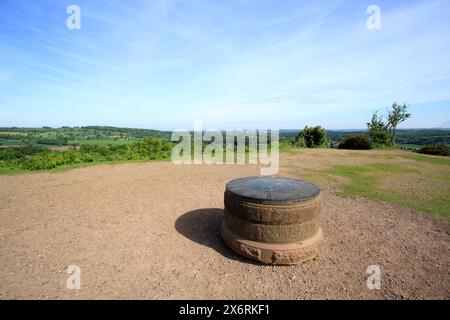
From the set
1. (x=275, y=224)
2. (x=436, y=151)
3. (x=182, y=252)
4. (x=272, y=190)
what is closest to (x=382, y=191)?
(x=272, y=190)

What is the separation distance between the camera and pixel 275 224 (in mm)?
4410

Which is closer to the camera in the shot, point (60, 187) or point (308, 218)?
point (308, 218)

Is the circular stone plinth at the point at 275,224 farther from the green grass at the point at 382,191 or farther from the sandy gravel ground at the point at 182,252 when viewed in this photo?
the green grass at the point at 382,191

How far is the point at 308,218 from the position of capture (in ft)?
15.1

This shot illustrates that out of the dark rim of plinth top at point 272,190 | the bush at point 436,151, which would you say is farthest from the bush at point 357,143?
the dark rim of plinth top at point 272,190

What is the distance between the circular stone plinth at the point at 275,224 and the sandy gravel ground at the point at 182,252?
233mm

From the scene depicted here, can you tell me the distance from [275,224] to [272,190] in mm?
767

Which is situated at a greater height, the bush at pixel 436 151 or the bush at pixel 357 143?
the bush at pixel 357 143

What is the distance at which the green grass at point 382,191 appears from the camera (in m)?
7.44

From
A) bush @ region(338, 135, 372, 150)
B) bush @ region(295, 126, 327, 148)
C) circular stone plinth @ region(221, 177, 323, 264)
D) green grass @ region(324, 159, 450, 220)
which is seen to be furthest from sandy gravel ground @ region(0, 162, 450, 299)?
bush @ region(295, 126, 327, 148)

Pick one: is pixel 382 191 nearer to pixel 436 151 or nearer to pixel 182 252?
pixel 182 252
